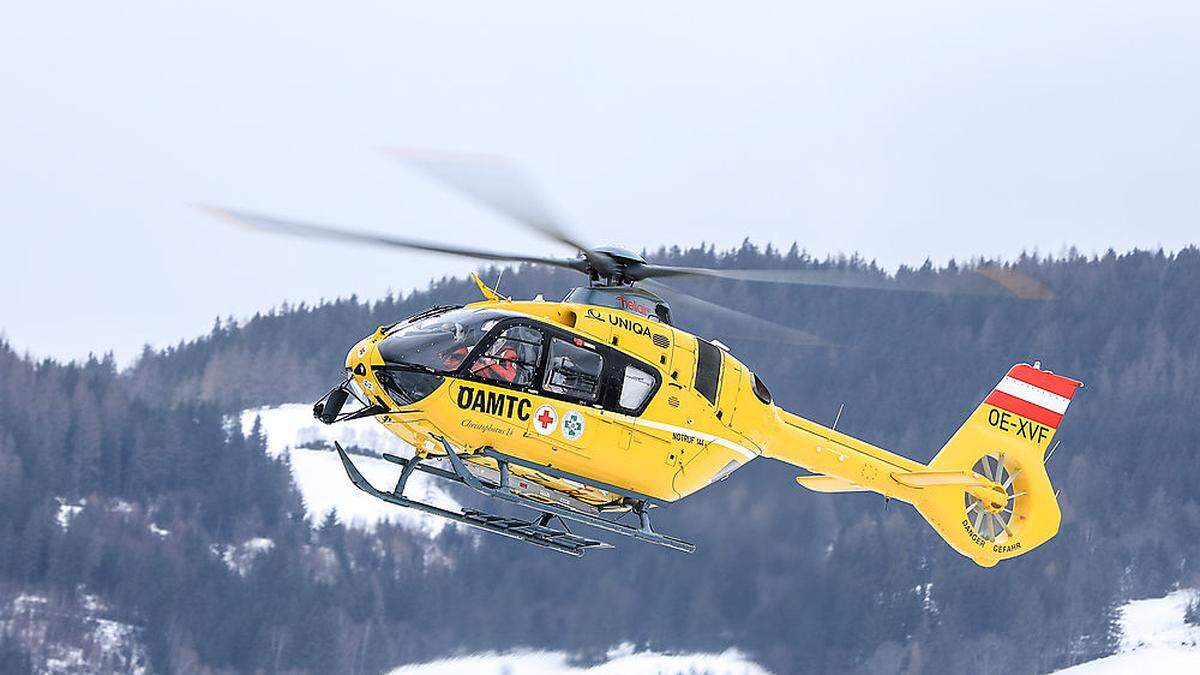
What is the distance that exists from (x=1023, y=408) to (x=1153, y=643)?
35.1m

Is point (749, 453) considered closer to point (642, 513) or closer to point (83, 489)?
point (642, 513)

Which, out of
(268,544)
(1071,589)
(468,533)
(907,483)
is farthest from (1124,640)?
(907,483)

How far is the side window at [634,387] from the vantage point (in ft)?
64.5

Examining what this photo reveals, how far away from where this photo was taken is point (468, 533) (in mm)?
61156

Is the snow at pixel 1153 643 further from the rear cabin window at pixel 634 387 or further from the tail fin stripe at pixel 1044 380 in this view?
the rear cabin window at pixel 634 387

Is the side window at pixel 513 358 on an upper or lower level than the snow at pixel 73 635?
upper

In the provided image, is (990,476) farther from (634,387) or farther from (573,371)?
(573,371)

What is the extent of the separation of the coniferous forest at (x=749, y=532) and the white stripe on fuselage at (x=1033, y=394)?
17.7 metres

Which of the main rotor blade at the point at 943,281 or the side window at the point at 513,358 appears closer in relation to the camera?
the main rotor blade at the point at 943,281

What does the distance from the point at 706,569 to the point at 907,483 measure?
24.3 metres

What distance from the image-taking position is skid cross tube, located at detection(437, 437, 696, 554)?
749 inches

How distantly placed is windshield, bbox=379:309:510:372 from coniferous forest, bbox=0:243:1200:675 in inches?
932

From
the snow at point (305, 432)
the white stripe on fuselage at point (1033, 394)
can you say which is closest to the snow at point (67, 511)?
the snow at point (305, 432)

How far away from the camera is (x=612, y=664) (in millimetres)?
49719
